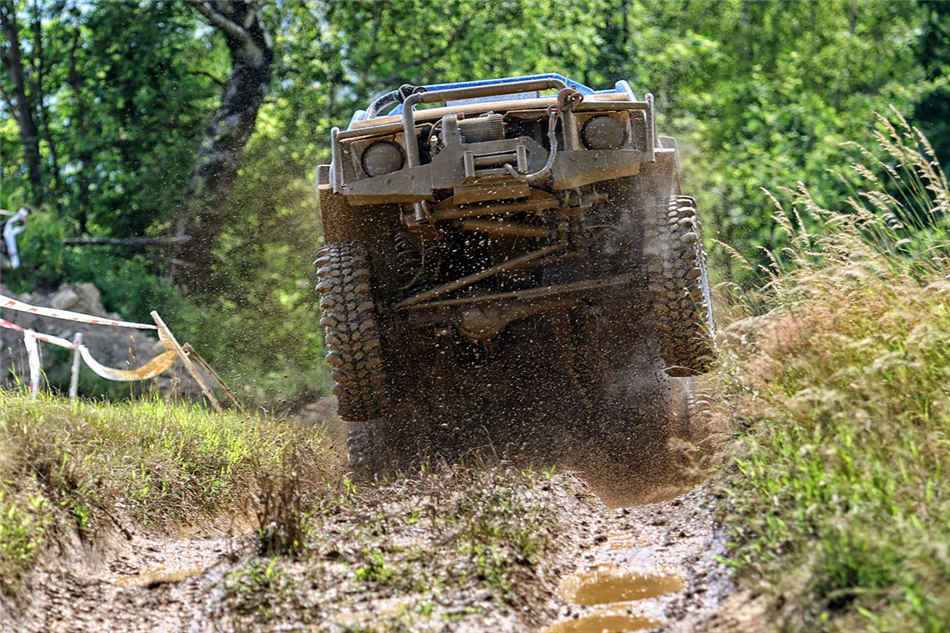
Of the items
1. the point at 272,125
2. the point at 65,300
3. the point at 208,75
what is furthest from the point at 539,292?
the point at 272,125

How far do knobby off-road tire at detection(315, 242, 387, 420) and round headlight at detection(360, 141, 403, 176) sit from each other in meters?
0.66

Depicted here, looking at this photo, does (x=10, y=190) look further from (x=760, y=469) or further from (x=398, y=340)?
(x=760, y=469)

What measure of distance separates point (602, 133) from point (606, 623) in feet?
9.84

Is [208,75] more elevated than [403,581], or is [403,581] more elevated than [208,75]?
[208,75]

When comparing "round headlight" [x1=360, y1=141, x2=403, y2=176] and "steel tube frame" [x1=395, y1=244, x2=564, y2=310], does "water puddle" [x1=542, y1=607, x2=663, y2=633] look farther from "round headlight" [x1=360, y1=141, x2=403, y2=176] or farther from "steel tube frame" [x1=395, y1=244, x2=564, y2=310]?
"round headlight" [x1=360, y1=141, x2=403, y2=176]

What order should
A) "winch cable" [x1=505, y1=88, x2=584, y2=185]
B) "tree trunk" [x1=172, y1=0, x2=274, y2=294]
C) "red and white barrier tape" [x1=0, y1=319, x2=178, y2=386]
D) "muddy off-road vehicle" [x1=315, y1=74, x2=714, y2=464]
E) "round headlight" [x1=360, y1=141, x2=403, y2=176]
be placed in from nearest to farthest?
"winch cable" [x1=505, y1=88, x2=584, y2=185]
"muddy off-road vehicle" [x1=315, y1=74, x2=714, y2=464]
"round headlight" [x1=360, y1=141, x2=403, y2=176]
"red and white barrier tape" [x1=0, y1=319, x2=178, y2=386]
"tree trunk" [x1=172, y1=0, x2=274, y2=294]

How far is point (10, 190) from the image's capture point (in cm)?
1360

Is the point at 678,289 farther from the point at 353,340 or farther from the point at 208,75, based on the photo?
the point at 208,75

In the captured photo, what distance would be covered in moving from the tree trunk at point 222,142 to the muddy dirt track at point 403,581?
8.82 meters

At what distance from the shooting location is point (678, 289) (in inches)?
→ 245

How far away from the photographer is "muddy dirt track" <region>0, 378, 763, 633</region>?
3777mm

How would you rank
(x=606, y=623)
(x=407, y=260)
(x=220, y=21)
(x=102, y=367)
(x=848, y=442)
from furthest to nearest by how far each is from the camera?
(x=220, y=21) < (x=102, y=367) < (x=407, y=260) < (x=606, y=623) < (x=848, y=442)

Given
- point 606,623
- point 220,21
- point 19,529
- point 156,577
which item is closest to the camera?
point 606,623

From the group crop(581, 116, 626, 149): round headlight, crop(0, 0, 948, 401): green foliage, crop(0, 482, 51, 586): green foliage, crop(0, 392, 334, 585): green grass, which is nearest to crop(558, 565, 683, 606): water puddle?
crop(0, 392, 334, 585): green grass
